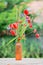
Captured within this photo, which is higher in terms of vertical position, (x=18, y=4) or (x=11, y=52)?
(x=18, y=4)

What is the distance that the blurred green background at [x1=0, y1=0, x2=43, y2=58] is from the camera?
5164 mm

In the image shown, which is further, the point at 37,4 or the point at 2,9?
the point at 37,4

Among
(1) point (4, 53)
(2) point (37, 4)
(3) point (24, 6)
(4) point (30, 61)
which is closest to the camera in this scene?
(4) point (30, 61)

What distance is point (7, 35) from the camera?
570 cm

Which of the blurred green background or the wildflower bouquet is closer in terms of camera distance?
the wildflower bouquet

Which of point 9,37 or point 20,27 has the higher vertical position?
point 20,27

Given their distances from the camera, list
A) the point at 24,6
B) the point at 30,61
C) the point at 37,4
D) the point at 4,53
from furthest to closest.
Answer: the point at 37,4
the point at 24,6
the point at 4,53
the point at 30,61

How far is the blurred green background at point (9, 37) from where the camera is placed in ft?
16.9

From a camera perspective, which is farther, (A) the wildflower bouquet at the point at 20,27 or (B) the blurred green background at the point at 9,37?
(B) the blurred green background at the point at 9,37

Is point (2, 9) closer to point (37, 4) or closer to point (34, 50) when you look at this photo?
point (34, 50)

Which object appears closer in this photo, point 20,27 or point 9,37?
point 20,27

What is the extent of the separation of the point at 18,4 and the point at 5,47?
2.89 feet

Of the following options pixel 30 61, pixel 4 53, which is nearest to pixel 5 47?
pixel 4 53

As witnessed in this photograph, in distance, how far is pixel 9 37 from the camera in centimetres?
561
